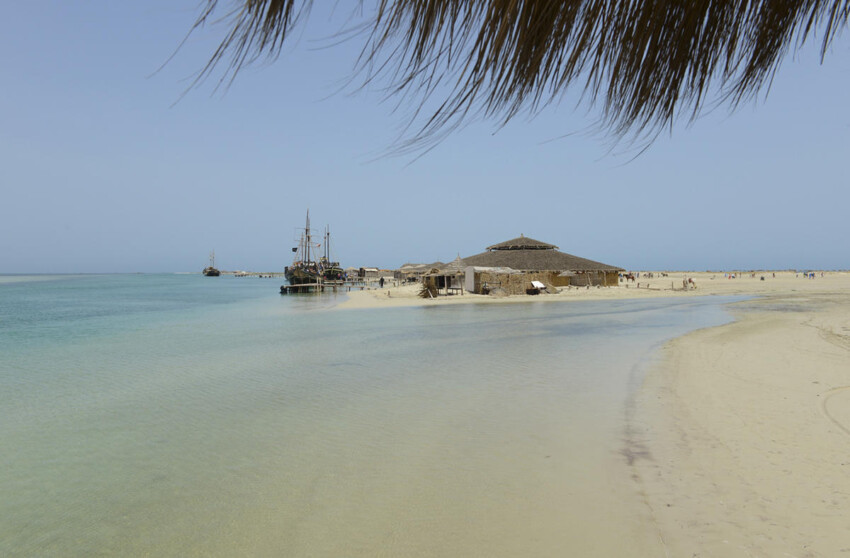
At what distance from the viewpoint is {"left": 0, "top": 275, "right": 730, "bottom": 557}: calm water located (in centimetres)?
394

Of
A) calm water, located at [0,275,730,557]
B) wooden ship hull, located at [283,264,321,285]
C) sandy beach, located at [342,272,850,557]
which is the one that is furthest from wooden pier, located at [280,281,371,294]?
sandy beach, located at [342,272,850,557]

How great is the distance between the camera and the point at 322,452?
18.7 feet

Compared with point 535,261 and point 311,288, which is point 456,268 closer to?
point 535,261

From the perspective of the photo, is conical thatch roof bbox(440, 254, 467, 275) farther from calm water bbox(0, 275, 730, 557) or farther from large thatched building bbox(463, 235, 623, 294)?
calm water bbox(0, 275, 730, 557)

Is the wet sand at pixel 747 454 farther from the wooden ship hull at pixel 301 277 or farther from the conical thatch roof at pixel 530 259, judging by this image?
the wooden ship hull at pixel 301 277

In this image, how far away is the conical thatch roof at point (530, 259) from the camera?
3803 centimetres

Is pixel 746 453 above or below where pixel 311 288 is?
below

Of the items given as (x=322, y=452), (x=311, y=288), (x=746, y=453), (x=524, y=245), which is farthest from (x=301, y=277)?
(x=746, y=453)

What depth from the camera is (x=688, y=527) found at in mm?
3768

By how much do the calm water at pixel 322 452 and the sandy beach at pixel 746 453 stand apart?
1.17ft

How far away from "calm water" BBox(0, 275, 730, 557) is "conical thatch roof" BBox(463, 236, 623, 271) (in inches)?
988

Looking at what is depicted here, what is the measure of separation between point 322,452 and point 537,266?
3396 cm

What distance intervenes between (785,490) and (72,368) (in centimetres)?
1398

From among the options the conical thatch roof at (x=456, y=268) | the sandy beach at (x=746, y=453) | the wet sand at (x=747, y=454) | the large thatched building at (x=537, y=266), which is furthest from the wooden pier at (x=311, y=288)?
the wet sand at (x=747, y=454)
